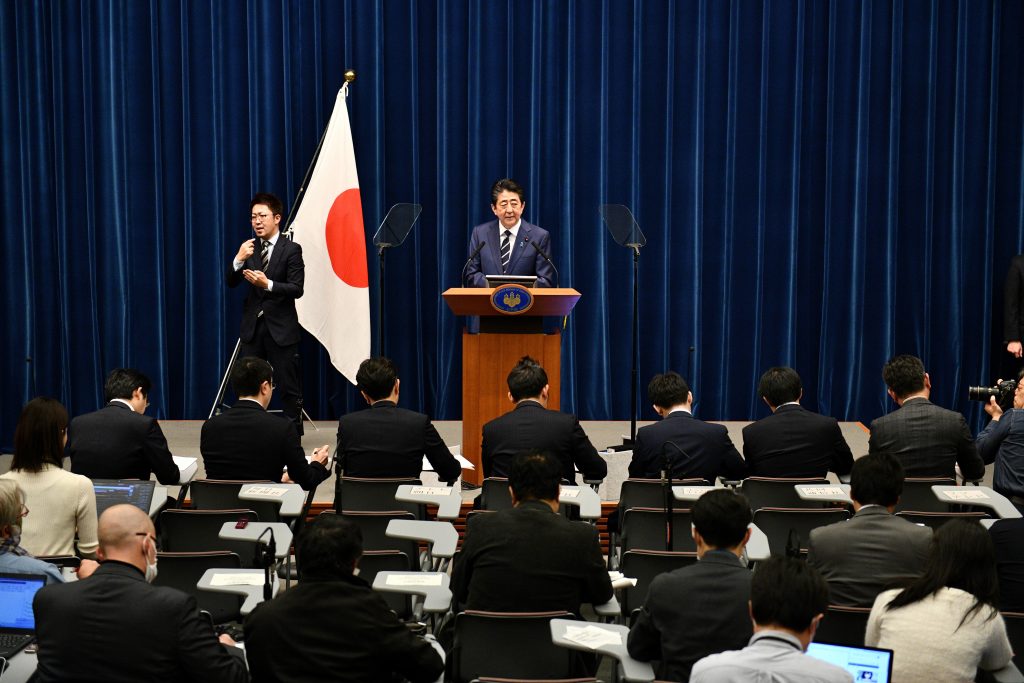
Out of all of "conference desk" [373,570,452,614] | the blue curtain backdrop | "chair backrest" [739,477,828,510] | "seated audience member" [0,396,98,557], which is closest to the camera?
"conference desk" [373,570,452,614]

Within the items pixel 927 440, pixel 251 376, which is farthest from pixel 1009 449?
pixel 251 376

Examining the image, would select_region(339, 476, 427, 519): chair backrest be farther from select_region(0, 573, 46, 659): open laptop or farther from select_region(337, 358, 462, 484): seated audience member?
select_region(0, 573, 46, 659): open laptop

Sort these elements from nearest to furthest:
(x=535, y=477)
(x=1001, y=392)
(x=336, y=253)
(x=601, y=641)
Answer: (x=601, y=641), (x=535, y=477), (x=1001, y=392), (x=336, y=253)

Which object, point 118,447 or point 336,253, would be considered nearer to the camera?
point 118,447

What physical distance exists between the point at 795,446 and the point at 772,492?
0.38 m

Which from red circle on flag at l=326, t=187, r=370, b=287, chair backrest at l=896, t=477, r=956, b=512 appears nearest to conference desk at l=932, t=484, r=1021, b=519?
chair backrest at l=896, t=477, r=956, b=512

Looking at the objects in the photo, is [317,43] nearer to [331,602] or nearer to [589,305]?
[589,305]

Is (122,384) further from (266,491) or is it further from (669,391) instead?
(669,391)

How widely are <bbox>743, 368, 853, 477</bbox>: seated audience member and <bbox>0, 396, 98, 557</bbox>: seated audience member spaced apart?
2813 millimetres

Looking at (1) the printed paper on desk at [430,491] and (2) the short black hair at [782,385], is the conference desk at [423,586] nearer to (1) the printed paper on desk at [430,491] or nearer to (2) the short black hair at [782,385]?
(1) the printed paper on desk at [430,491]

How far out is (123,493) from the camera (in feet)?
14.0

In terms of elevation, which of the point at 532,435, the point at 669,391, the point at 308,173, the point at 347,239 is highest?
the point at 308,173

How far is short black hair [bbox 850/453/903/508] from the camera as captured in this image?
372 cm

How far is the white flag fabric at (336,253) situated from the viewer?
8188 mm
